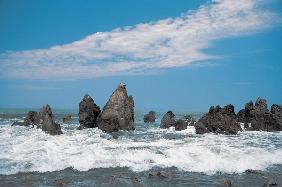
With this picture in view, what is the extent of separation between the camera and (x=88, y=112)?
1945 inches

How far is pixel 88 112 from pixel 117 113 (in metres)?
5.13

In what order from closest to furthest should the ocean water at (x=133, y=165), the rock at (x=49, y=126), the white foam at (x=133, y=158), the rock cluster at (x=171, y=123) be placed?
the ocean water at (x=133, y=165), the white foam at (x=133, y=158), the rock at (x=49, y=126), the rock cluster at (x=171, y=123)

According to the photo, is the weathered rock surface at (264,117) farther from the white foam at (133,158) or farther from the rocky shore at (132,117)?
the white foam at (133,158)

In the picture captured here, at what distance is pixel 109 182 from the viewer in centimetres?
1738

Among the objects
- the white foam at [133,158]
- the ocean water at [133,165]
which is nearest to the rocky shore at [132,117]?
the ocean water at [133,165]

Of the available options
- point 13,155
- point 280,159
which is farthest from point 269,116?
point 13,155

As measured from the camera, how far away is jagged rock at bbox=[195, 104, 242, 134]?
41.4m

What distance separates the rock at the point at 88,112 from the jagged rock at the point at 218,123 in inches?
546

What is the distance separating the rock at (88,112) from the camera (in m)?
48.6

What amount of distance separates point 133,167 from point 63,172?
382 cm

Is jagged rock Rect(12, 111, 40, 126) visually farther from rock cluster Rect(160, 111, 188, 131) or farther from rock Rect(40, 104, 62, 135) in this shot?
rock cluster Rect(160, 111, 188, 131)

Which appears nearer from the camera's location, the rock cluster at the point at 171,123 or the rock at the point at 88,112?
the rock cluster at the point at 171,123

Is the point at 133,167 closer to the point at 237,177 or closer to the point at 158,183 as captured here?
the point at 158,183

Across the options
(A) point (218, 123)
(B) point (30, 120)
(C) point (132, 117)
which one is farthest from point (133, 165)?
(B) point (30, 120)
